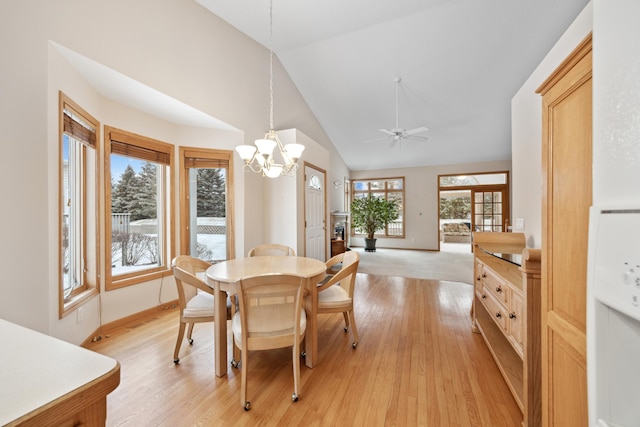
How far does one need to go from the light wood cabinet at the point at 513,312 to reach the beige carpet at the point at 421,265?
2164 mm

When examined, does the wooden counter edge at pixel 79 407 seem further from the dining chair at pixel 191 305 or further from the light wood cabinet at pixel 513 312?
the light wood cabinet at pixel 513 312

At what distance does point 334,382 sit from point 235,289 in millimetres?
1002

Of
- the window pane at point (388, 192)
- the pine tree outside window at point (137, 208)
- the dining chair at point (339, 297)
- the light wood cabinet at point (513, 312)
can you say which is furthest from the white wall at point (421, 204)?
the pine tree outside window at point (137, 208)

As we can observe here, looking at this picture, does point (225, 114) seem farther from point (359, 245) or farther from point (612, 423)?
point (359, 245)

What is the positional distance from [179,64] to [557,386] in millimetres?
3884

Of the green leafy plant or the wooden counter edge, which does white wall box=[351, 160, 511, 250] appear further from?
the wooden counter edge

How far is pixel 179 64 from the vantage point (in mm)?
2898

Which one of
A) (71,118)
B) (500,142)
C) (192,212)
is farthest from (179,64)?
(500,142)

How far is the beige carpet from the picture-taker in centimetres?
511

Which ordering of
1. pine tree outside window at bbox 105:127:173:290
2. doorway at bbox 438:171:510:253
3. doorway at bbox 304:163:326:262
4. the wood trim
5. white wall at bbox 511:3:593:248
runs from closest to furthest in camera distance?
1. the wood trim
2. white wall at bbox 511:3:593:248
3. pine tree outside window at bbox 105:127:173:290
4. doorway at bbox 304:163:326:262
5. doorway at bbox 438:171:510:253

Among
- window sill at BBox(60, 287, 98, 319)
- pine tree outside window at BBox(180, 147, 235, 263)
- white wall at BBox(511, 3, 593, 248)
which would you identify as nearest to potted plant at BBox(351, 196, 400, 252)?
white wall at BBox(511, 3, 593, 248)

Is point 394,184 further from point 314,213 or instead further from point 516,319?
point 516,319

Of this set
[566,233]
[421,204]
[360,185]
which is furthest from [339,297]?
[360,185]

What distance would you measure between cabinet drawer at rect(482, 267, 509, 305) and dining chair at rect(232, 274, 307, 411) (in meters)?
1.49
